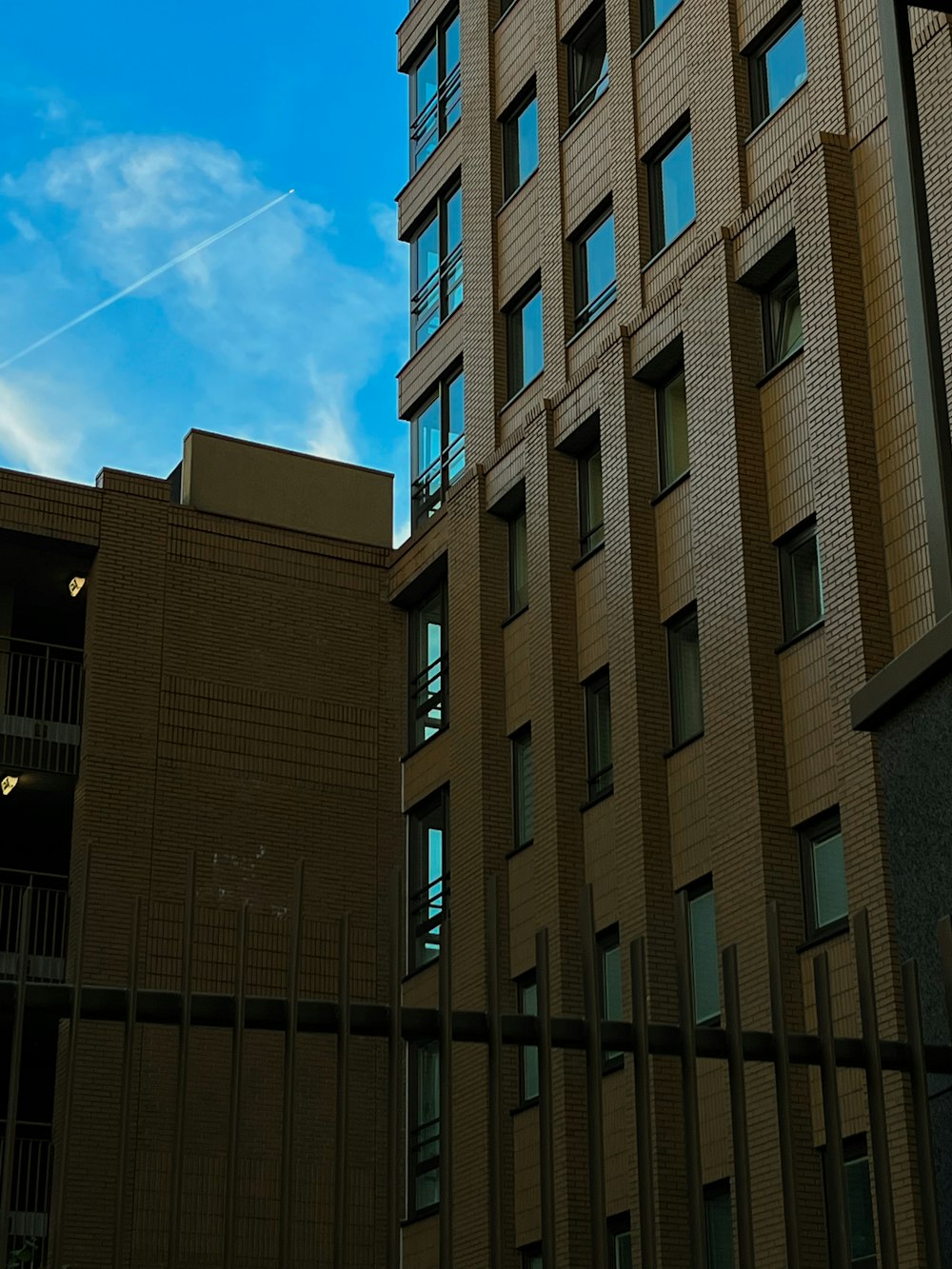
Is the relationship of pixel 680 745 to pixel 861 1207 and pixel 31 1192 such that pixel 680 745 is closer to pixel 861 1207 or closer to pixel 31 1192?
pixel 861 1207

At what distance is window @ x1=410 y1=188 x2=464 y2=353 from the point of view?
35969 millimetres

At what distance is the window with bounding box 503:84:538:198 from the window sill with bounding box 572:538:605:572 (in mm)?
7831

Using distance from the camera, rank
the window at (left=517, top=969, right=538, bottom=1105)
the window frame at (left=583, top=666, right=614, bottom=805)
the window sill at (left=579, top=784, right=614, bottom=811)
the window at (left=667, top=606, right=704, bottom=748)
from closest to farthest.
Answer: the window at (left=667, top=606, right=704, bottom=748), the window at (left=517, top=969, right=538, bottom=1105), the window sill at (left=579, top=784, right=614, bottom=811), the window frame at (left=583, top=666, right=614, bottom=805)

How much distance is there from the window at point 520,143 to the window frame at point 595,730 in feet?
32.2

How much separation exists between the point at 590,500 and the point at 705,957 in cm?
835

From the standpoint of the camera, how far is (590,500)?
97.2 feet

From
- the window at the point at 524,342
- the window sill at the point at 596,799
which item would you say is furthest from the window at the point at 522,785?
the window at the point at 524,342

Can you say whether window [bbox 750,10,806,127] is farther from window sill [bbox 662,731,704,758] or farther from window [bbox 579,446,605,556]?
window sill [bbox 662,731,704,758]

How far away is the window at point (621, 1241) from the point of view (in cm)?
2441

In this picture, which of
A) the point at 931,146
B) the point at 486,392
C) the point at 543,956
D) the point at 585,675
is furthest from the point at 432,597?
the point at 543,956

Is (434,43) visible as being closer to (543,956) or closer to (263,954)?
(263,954)

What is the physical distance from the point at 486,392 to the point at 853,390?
35.8ft

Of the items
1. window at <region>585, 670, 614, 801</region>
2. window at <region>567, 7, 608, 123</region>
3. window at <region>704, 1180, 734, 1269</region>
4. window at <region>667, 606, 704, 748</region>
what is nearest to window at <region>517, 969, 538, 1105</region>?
window at <region>585, 670, 614, 801</region>

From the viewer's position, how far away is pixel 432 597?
34.8 m
